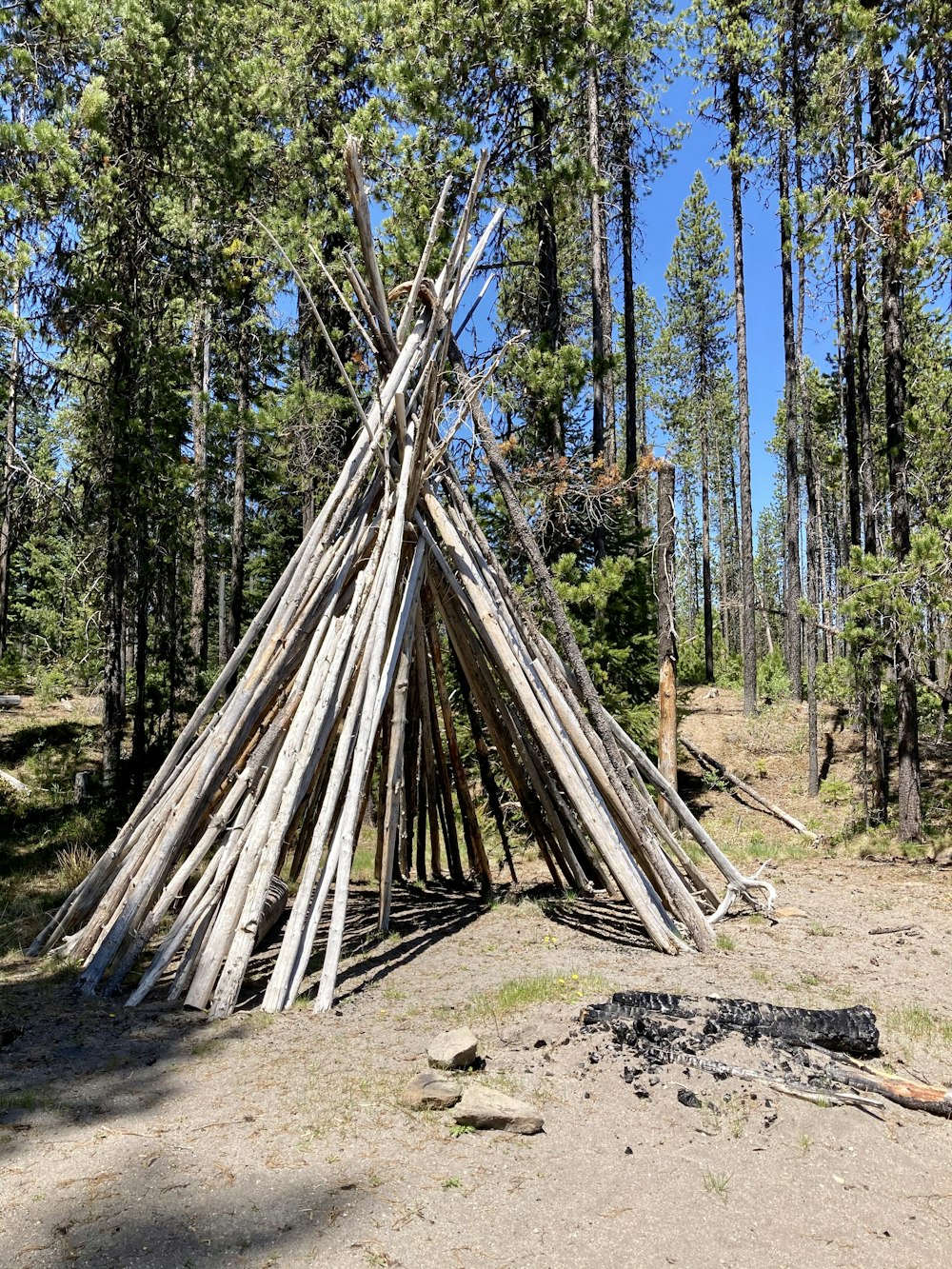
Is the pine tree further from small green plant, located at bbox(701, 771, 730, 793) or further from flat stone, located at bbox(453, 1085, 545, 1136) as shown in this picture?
flat stone, located at bbox(453, 1085, 545, 1136)

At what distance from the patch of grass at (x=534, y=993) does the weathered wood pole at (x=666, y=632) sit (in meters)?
4.11

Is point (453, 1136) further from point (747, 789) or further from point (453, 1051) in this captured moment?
point (747, 789)

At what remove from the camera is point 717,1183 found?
119 inches

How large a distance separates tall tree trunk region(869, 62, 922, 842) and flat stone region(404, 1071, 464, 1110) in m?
7.82

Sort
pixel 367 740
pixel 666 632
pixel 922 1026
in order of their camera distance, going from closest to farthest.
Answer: pixel 922 1026, pixel 367 740, pixel 666 632

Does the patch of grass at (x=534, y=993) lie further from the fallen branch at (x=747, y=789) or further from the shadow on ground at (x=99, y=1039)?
the fallen branch at (x=747, y=789)

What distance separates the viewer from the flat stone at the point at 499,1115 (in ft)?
11.0

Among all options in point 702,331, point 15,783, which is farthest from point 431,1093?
point 702,331

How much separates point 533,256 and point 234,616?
676 cm

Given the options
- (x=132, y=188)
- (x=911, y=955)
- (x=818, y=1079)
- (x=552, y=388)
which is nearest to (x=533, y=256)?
(x=552, y=388)

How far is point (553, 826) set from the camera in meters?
7.07

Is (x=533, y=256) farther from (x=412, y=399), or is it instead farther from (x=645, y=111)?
(x=412, y=399)

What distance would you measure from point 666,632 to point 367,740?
4831 mm

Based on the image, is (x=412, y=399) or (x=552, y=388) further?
(x=552, y=388)
